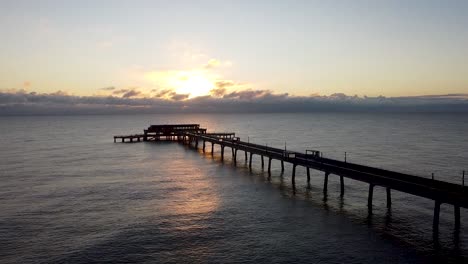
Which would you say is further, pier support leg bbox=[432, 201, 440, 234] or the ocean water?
pier support leg bbox=[432, 201, 440, 234]

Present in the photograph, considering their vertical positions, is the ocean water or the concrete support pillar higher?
the concrete support pillar

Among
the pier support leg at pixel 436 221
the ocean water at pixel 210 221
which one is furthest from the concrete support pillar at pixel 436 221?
the ocean water at pixel 210 221

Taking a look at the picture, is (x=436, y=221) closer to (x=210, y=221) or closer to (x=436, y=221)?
(x=436, y=221)

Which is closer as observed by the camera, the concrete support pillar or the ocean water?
the ocean water

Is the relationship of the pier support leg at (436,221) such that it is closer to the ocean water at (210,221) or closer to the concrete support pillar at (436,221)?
the concrete support pillar at (436,221)

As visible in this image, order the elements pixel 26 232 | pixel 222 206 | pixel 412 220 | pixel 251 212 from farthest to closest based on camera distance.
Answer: pixel 222 206 < pixel 251 212 < pixel 412 220 < pixel 26 232

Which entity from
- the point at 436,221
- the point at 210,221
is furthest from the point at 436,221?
the point at 210,221

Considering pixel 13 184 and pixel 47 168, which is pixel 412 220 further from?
pixel 47 168

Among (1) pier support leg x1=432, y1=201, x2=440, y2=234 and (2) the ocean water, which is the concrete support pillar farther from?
(2) the ocean water

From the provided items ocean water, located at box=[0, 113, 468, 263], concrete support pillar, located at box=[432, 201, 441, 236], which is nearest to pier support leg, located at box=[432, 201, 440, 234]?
concrete support pillar, located at box=[432, 201, 441, 236]

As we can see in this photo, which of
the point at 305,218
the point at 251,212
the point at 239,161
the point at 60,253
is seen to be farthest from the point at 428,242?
the point at 239,161

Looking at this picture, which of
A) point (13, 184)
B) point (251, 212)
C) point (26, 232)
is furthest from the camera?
point (13, 184)

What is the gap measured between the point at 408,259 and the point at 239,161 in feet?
163

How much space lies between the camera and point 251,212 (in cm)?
3653
